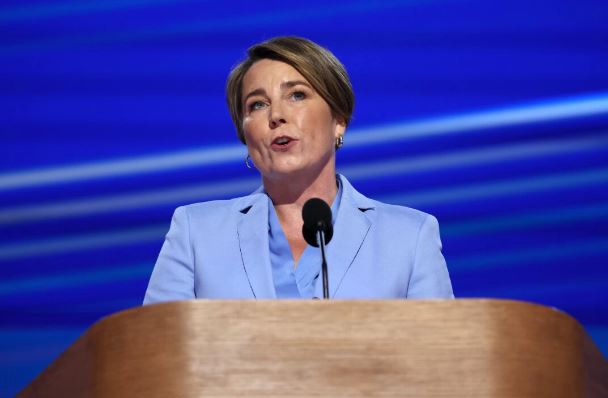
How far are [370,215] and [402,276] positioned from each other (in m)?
0.20

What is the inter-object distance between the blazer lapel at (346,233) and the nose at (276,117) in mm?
232

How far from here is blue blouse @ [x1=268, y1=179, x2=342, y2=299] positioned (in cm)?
251

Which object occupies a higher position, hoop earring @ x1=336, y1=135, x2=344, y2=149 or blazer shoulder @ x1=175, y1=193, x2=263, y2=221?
hoop earring @ x1=336, y1=135, x2=344, y2=149

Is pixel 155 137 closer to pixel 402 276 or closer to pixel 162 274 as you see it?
pixel 162 274

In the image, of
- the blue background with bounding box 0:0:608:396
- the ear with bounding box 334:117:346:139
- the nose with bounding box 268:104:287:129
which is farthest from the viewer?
the blue background with bounding box 0:0:608:396

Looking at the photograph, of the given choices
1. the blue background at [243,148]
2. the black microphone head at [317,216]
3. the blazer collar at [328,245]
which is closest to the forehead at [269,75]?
the blazer collar at [328,245]

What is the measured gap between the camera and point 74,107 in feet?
10.1

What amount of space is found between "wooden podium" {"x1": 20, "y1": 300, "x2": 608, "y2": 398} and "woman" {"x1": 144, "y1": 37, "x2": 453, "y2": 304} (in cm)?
82

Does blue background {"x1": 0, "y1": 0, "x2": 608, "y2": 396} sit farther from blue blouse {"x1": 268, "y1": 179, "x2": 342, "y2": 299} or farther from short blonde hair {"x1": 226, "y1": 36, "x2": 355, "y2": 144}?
blue blouse {"x1": 268, "y1": 179, "x2": 342, "y2": 299}

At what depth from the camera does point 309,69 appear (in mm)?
2637

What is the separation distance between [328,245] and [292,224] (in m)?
0.14

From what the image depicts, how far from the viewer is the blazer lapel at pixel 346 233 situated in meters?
2.48

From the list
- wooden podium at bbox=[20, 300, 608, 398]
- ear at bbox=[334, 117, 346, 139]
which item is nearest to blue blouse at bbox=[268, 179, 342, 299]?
ear at bbox=[334, 117, 346, 139]

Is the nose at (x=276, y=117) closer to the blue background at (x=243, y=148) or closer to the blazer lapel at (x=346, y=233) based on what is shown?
the blazer lapel at (x=346, y=233)
